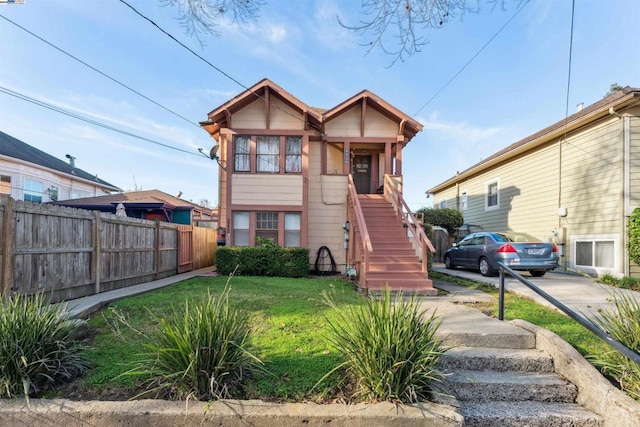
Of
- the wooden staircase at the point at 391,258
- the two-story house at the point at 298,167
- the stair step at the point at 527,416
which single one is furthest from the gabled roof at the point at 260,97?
the stair step at the point at 527,416

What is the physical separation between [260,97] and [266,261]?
5.34 meters

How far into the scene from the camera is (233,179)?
33.9ft

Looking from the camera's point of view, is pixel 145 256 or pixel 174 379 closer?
pixel 174 379

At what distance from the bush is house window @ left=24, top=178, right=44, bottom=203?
1537cm

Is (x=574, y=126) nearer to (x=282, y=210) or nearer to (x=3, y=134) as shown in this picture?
(x=282, y=210)

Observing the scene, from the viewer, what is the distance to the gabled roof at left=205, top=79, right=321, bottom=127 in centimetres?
1008

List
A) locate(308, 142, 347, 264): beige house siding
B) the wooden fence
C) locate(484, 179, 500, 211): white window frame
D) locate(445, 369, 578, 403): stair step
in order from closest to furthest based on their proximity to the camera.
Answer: locate(445, 369, 578, 403): stair step, the wooden fence, locate(308, 142, 347, 264): beige house siding, locate(484, 179, 500, 211): white window frame

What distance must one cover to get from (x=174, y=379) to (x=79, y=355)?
1.20 meters

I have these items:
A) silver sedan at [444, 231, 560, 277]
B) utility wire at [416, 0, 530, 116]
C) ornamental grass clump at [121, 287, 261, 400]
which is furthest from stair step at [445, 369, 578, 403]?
silver sedan at [444, 231, 560, 277]

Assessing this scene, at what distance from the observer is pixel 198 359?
2.53 m

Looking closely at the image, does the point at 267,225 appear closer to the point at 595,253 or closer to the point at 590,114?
the point at 595,253

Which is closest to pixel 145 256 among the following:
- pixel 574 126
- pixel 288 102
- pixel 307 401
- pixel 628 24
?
pixel 288 102

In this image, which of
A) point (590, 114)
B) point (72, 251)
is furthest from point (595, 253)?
point (72, 251)

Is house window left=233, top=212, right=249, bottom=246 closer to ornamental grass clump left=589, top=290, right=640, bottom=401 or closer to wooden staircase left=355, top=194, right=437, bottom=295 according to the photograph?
wooden staircase left=355, top=194, right=437, bottom=295
